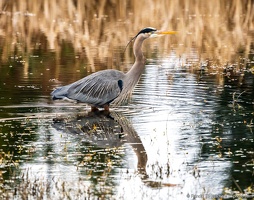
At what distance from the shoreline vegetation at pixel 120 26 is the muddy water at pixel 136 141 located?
2888 millimetres

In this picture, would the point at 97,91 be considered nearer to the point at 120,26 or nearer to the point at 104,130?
the point at 104,130

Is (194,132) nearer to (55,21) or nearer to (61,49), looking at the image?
(61,49)

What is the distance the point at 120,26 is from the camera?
746 inches

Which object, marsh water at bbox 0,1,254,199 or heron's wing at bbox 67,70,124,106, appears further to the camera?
heron's wing at bbox 67,70,124,106

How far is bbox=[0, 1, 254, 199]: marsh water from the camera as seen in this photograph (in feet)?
22.2

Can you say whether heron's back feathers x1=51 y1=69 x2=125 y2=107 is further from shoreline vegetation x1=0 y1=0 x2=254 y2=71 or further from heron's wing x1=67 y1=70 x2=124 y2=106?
shoreline vegetation x1=0 y1=0 x2=254 y2=71

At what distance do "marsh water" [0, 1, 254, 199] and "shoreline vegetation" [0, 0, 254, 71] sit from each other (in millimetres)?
537

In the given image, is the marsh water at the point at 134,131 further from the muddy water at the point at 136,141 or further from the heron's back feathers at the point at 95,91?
the heron's back feathers at the point at 95,91

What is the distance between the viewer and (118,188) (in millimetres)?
6676

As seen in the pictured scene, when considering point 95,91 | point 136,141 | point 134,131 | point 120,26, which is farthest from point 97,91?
point 120,26

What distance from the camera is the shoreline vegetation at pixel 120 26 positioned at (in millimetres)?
16125

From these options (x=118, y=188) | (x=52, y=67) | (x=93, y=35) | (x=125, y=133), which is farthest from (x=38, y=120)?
(x=93, y=35)

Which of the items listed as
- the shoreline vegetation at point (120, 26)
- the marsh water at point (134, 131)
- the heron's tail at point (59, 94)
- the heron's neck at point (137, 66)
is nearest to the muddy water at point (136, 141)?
the marsh water at point (134, 131)

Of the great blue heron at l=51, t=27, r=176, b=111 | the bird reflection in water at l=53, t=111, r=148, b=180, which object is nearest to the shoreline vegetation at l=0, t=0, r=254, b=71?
the great blue heron at l=51, t=27, r=176, b=111
